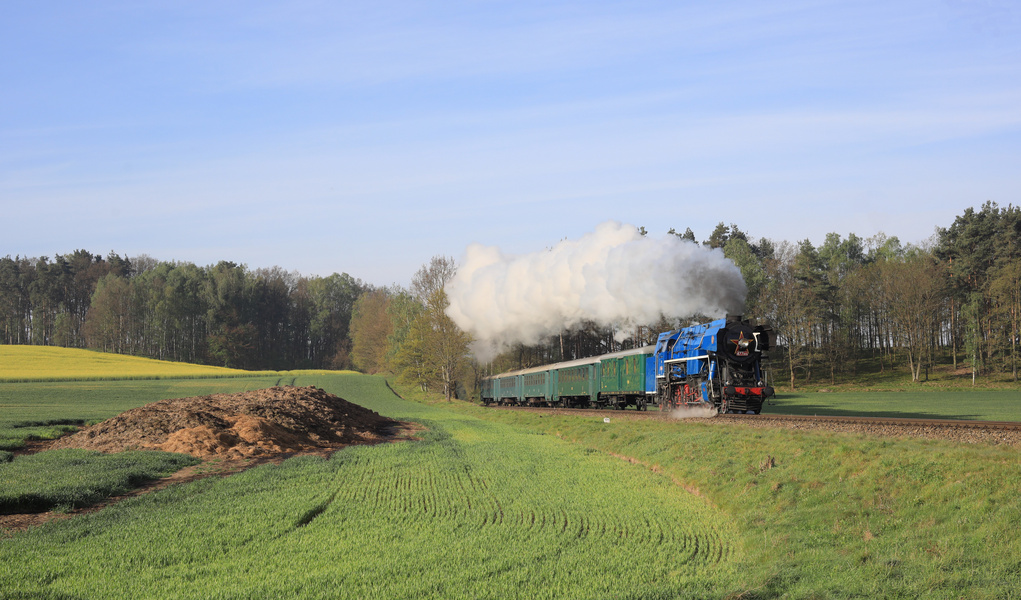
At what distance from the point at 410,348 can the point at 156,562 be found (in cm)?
6059

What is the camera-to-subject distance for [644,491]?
1628 cm

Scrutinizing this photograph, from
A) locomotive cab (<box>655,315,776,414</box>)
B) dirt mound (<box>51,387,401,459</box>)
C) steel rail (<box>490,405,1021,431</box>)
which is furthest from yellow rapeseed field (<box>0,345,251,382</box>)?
locomotive cab (<box>655,315,776,414</box>)

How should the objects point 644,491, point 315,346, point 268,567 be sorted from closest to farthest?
point 268,567 < point 644,491 < point 315,346

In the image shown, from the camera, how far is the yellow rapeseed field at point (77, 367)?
2756 inches

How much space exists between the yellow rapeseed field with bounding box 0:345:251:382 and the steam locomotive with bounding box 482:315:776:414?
5362cm

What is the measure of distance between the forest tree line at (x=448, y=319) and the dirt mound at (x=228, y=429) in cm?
1723

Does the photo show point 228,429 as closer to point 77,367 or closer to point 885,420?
point 885,420

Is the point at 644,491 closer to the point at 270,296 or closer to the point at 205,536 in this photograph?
the point at 205,536

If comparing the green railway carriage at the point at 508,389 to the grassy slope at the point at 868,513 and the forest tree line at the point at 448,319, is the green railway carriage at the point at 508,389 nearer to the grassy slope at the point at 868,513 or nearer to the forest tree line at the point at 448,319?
the forest tree line at the point at 448,319

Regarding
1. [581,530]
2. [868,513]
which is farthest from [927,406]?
[581,530]

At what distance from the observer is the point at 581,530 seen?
1248 centimetres

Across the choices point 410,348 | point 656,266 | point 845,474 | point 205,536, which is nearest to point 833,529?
point 845,474

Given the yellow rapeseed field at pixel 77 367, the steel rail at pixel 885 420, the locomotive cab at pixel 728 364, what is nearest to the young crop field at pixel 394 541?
the steel rail at pixel 885 420

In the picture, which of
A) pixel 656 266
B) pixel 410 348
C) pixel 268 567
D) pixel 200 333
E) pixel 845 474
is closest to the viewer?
pixel 268 567
